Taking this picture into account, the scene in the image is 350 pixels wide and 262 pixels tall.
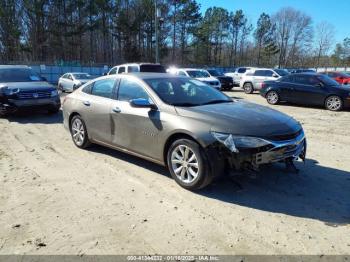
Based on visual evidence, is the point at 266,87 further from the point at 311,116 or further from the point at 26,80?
the point at 26,80

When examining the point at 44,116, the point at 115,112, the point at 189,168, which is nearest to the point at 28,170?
the point at 115,112

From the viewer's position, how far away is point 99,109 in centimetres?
599

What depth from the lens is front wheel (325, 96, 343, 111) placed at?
43.1ft

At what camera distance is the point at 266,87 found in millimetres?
15531

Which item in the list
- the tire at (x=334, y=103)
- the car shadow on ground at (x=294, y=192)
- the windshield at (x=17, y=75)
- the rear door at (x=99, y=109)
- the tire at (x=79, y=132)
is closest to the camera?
the car shadow on ground at (x=294, y=192)

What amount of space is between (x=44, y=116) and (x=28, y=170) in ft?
20.6

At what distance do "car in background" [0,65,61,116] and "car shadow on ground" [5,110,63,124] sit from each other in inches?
10.8

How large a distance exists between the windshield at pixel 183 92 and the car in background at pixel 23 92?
6357 millimetres

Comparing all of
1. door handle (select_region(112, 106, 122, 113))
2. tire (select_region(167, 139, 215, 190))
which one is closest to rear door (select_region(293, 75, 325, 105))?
door handle (select_region(112, 106, 122, 113))

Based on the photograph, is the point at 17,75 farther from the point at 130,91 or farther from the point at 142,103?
the point at 142,103

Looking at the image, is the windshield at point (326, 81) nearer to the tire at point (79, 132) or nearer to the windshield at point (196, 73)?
the windshield at point (196, 73)

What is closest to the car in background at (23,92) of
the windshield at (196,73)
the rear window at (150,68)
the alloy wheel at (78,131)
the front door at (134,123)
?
the alloy wheel at (78,131)

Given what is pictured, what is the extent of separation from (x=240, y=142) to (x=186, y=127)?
775 millimetres

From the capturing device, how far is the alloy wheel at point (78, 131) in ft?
21.6
